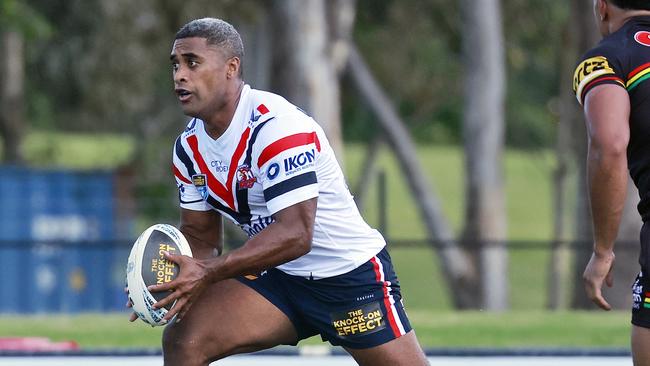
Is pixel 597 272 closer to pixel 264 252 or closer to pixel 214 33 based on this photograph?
pixel 264 252

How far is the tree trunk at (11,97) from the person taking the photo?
28.3 metres

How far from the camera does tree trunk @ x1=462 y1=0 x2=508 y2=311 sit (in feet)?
69.3

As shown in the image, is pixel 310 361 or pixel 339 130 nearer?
pixel 310 361

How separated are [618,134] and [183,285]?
1.72 meters

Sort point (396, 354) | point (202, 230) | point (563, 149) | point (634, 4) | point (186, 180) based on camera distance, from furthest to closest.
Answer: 1. point (563, 149)
2. point (202, 230)
3. point (186, 180)
4. point (396, 354)
5. point (634, 4)

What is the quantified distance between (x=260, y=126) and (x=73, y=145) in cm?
3555

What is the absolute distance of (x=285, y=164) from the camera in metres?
5.17

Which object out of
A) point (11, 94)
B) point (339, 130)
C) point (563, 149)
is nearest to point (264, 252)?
point (339, 130)

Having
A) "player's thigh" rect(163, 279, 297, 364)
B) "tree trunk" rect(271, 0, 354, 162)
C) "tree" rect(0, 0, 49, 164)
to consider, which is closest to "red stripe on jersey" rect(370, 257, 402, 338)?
"player's thigh" rect(163, 279, 297, 364)

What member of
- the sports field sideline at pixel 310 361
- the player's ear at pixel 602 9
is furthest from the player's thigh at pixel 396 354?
the sports field sideline at pixel 310 361

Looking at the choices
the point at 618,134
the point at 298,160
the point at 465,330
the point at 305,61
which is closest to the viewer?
the point at 618,134

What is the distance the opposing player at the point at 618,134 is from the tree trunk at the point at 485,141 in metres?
16.1

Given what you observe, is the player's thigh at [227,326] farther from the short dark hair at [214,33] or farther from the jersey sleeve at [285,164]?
the short dark hair at [214,33]

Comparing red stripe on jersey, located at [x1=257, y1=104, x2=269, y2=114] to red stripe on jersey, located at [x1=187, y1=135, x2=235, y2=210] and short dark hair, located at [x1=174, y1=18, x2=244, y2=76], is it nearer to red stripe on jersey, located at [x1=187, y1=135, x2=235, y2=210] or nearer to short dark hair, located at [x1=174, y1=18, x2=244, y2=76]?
short dark hair, located at [x1=174, y1=18, x2=244, y2=76]
